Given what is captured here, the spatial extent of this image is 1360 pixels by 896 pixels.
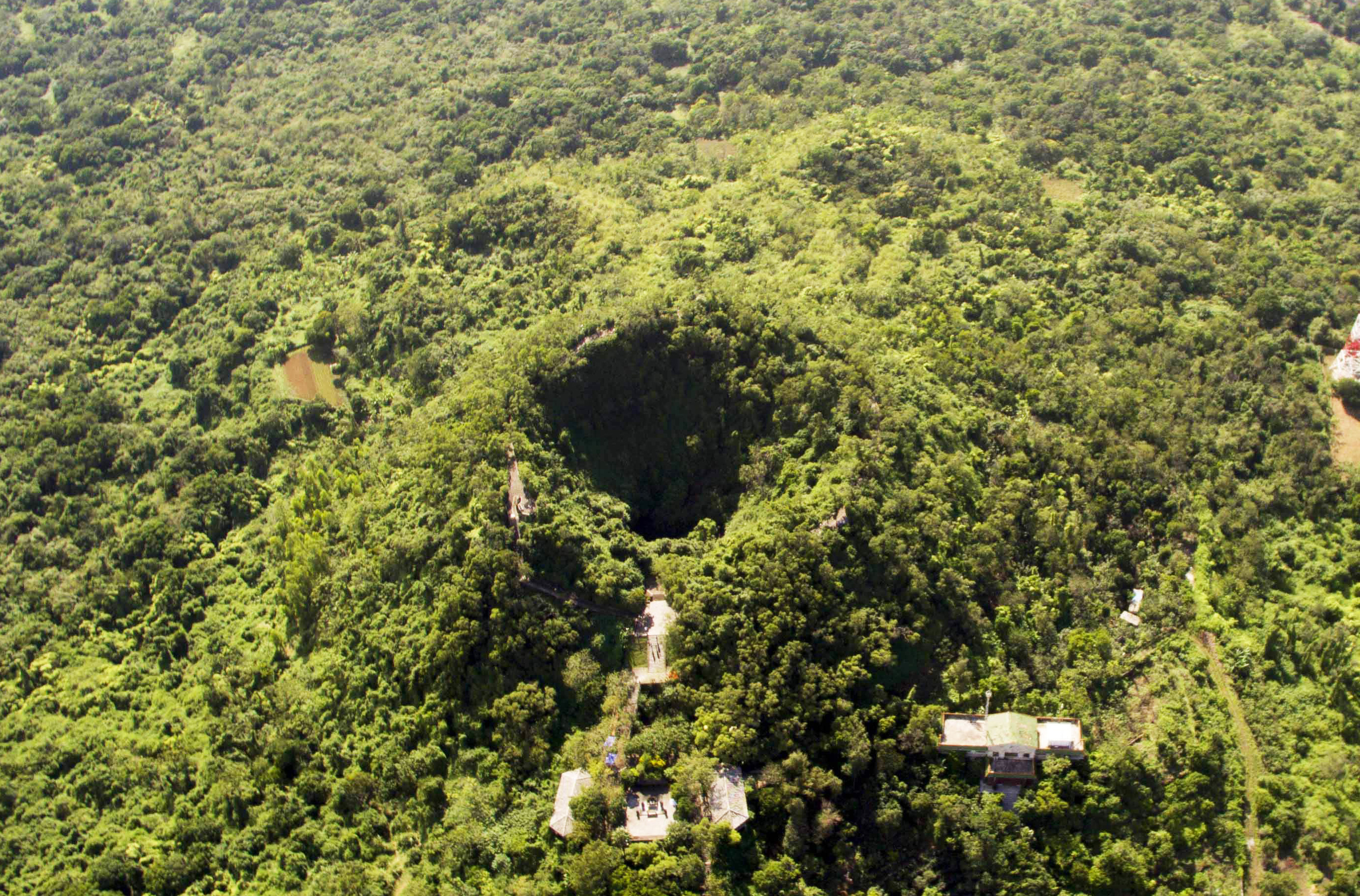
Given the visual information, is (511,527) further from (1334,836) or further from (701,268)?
(1334,836)

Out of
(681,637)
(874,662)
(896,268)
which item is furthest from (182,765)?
(896,268)

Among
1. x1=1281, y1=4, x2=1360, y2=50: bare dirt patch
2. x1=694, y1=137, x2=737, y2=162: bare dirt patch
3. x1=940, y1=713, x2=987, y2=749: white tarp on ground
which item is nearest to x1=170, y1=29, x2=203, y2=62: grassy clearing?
x1=694, y1=137, x2=737, y2=162: bare dirt patch

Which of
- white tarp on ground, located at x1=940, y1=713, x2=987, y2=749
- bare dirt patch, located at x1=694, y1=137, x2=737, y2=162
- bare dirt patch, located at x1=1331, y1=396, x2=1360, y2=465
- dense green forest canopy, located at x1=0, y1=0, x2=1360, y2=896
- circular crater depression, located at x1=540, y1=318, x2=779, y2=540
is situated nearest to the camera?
white tarp on ground, located at x1=940, y1=713, x2=987, y2=749

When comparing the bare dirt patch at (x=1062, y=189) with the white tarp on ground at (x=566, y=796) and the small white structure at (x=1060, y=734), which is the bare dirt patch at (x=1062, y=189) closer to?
the small white structure at (x=1060, y=734)

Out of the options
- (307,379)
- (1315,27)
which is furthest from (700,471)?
(1315,27)

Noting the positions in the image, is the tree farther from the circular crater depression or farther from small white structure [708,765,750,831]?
the circular crater depression

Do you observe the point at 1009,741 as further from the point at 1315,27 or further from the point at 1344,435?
the point at 1315,27

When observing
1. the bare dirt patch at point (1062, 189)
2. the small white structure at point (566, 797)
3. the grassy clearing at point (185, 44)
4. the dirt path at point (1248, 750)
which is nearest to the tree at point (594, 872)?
the small white structure at point (566, 797)
